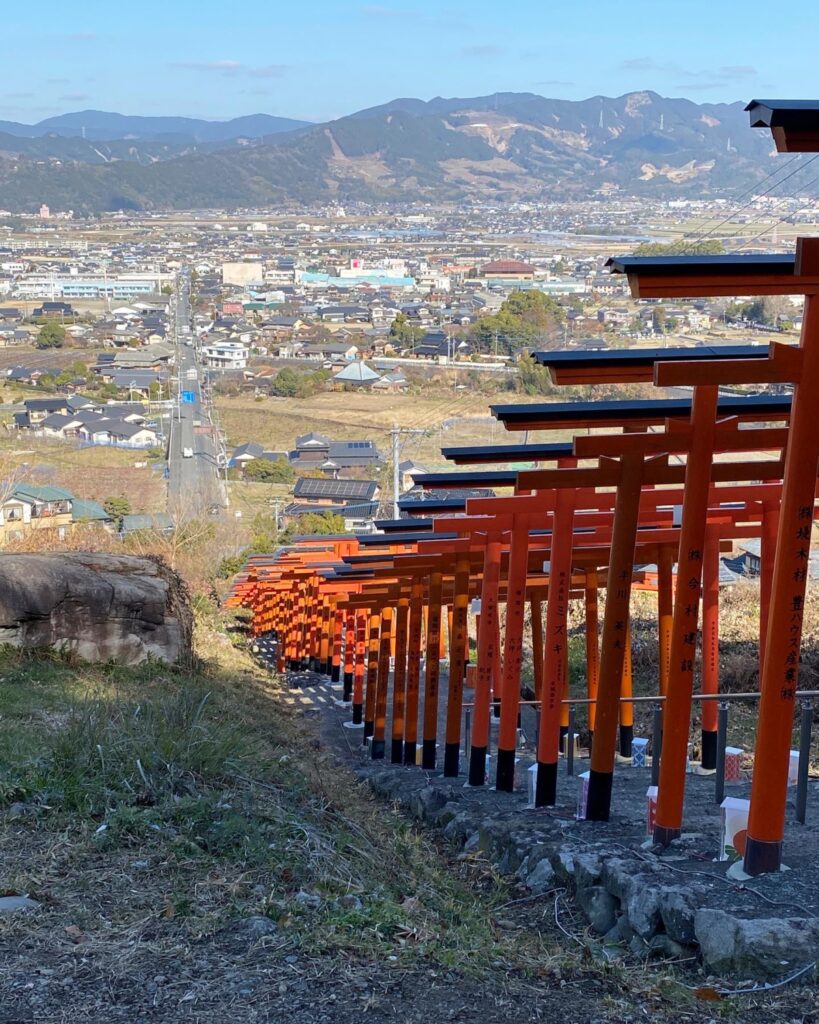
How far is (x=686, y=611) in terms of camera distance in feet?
17.7

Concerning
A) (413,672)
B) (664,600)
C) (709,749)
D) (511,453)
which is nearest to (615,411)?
(511,453)

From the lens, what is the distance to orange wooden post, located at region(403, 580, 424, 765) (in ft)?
36.9

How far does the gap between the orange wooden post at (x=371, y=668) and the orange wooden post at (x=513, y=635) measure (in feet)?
20.0

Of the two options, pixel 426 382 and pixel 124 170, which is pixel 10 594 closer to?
pixel 426 382

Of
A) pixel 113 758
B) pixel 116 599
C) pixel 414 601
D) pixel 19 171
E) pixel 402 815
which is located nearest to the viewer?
pixel 113 758

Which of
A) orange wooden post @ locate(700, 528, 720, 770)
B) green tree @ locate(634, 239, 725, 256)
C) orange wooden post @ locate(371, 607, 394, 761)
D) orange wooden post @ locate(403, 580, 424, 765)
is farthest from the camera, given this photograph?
orange wooden post @ locate(371, 607, 394, 761)

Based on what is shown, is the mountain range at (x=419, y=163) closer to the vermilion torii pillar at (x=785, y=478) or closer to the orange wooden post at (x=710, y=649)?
the orange wooden post at (x=710, y=649)

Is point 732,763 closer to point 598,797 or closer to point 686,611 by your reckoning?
point 598,797

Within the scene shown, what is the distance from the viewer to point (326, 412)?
60281 millimetres

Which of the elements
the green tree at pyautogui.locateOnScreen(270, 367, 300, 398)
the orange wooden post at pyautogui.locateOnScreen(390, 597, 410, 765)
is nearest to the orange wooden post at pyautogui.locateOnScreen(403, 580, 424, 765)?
the orange wooden post at pyautogui.locateOnScreen(390, 597, 410, 765)

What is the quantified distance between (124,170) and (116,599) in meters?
160

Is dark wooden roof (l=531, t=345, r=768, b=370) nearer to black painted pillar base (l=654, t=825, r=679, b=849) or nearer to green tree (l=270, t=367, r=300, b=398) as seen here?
black painted pillar base (l=654, t=825, r=679, b=849)

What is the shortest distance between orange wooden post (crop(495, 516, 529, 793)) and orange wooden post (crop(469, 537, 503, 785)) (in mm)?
617

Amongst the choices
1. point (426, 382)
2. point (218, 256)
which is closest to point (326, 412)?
point (426, 382)
